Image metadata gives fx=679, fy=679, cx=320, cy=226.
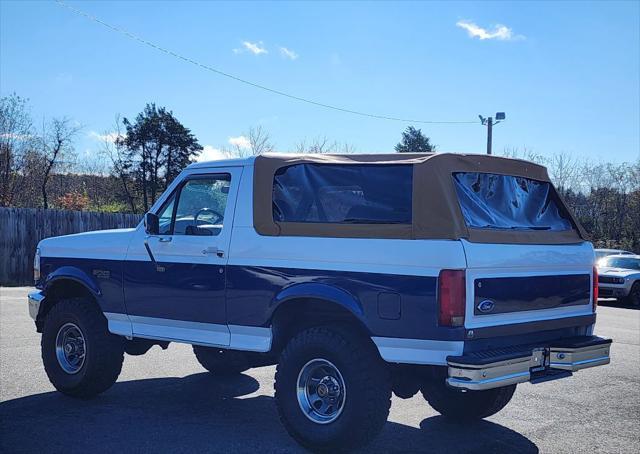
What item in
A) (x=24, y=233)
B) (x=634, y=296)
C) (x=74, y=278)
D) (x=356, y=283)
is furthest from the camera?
(x=24, y=233)

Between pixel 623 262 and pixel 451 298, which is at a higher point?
pixel 451 298

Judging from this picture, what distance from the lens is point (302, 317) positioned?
18.2 ft

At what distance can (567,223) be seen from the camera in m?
6.20

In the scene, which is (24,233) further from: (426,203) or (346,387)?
(426,203)

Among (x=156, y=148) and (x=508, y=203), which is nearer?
(x=508, y=203)

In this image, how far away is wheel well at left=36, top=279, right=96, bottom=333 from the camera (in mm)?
7035

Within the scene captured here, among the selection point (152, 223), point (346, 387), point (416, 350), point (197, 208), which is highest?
point (197, 208)

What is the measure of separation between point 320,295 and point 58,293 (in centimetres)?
349

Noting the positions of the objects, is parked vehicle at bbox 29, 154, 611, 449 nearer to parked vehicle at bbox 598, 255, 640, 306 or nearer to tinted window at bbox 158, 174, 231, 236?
tinted window at bbox 158, 174, 231, 236

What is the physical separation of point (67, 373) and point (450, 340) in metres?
4.12

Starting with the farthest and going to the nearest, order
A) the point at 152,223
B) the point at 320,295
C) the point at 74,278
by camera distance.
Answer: the point at 74,278, the point at 152,223, the point at 320,295

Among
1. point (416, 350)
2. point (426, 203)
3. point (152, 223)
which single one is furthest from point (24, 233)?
point (416, 350)

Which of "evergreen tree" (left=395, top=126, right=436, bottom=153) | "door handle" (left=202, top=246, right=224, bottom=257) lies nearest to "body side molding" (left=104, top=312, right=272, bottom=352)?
"door handle" (left=202, top=246, right=224, bottom=257)

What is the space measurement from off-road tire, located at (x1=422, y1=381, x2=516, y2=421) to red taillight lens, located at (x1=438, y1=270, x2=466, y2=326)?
1.65 meters
